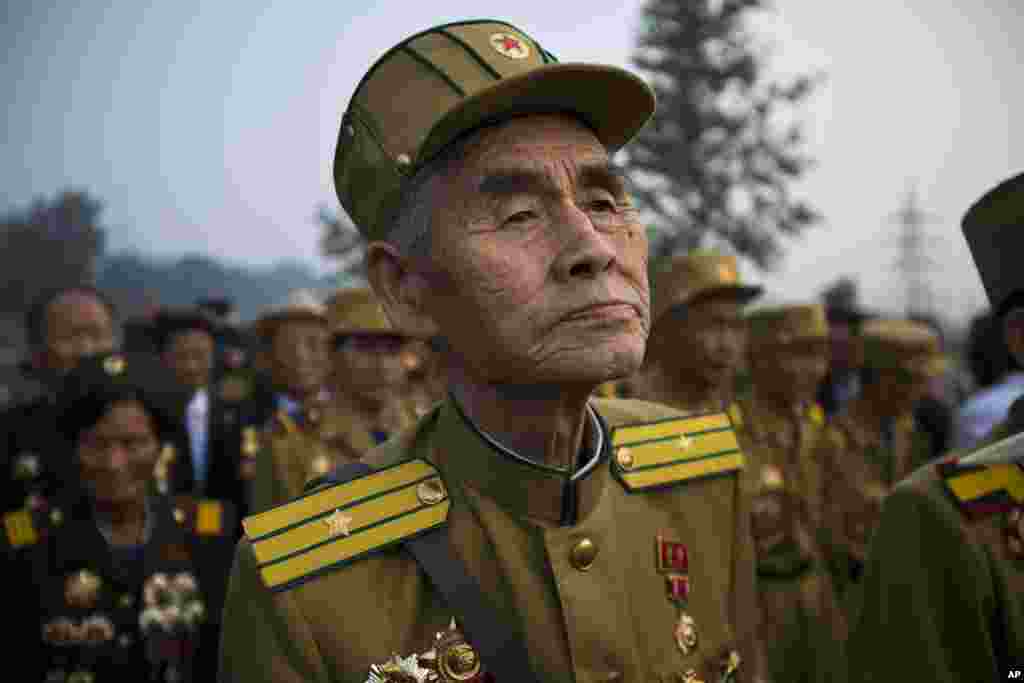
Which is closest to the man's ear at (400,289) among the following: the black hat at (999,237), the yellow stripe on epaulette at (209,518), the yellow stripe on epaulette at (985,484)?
the yellow stripe on epaulette at (985,484)

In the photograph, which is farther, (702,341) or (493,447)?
(702,341)

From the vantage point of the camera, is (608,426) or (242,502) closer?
(608,426)

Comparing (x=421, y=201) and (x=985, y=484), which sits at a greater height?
(x=421, y=201)

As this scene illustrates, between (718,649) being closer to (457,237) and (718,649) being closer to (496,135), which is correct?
(457,237)

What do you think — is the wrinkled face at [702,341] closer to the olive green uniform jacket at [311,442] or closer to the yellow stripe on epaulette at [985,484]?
the olive green uniform jacket at [311,442]

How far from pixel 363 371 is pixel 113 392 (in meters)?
2.33

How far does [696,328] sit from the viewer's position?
5.35m

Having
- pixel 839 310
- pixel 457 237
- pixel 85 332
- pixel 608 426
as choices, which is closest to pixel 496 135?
pixel 457 237

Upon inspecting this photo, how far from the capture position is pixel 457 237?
1834mm

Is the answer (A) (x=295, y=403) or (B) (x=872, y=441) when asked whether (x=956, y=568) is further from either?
(A) (x=295, y=403)

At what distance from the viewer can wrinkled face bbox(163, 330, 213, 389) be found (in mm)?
7551

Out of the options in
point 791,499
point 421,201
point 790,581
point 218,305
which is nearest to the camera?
point 421,201

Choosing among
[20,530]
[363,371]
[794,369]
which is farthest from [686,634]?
[363,371]

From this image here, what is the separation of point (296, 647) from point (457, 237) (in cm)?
96
